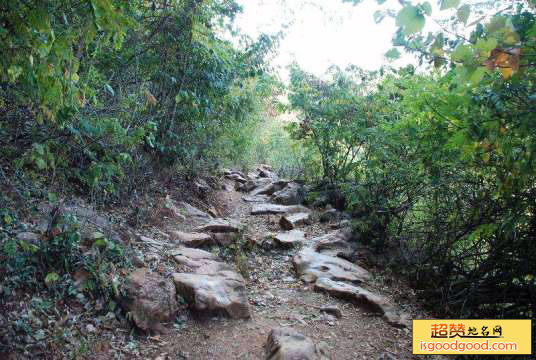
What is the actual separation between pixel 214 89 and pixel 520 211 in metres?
4.54

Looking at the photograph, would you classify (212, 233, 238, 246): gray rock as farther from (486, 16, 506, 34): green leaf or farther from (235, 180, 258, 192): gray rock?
(235, 180, 258, 192): gray rock

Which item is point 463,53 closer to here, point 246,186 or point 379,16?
point 379,16

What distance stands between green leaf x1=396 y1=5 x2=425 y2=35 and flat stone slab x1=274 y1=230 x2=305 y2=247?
490 centimetres

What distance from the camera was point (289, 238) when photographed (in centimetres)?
609

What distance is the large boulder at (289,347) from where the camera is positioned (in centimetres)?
274

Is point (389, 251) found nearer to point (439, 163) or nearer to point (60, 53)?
→ point (439, 163)

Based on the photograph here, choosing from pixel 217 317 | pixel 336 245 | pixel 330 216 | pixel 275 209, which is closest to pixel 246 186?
pixel 275 209

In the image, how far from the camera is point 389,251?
570 cm

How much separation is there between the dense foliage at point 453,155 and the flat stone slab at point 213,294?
2.27 m

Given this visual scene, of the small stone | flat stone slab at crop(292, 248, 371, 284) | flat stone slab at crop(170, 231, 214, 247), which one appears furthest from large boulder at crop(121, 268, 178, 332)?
flat stone slab at crop(292, 248, 371, 284)

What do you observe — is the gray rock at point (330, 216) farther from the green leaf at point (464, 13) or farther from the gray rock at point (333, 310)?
the green leaf at point (464, 13)

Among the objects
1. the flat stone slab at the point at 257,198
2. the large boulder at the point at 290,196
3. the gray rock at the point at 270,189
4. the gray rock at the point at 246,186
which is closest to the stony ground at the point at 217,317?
the large boulder at the point at 290,196

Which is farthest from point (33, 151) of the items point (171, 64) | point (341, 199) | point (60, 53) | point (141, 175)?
point (341, 199)

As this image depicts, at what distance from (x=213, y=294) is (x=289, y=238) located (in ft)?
8.76
